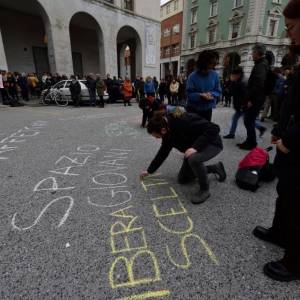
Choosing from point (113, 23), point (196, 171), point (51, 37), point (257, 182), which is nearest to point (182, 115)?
point (196, 171)

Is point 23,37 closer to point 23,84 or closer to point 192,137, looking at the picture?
point 23,84

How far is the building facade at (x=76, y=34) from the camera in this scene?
13633mm

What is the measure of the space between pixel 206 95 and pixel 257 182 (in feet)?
4.42

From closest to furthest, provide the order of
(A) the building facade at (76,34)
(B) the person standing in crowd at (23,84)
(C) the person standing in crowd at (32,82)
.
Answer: (B) the person standing in crowd at (23,84)
(C) the person standing in crowd at (32,82)
(A) the building facade at (76,34)

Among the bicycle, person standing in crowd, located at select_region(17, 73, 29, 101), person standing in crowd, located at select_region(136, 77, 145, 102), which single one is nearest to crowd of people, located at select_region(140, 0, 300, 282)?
person standing in crowd, located at select_region(136, 77, 145, 102)

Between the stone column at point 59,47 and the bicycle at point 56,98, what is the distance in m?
3.34

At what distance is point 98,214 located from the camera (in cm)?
218

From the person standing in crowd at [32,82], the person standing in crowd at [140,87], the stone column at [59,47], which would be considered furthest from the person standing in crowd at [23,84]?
the person standing in crowd at [140,87]

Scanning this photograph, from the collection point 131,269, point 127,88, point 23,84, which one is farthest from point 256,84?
point 23,84

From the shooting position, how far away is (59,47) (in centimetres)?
1368

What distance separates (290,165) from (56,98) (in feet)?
38.9

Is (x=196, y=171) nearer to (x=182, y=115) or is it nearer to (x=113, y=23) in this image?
(x=182, y=115)

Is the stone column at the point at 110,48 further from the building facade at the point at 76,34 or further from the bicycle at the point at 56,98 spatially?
the bicycle at the point at 56,98

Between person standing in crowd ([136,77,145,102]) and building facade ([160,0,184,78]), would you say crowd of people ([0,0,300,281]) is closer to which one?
person standing in crowd ([136,77,145,102])
